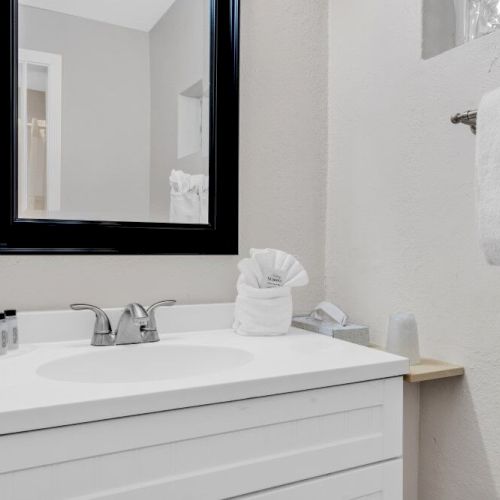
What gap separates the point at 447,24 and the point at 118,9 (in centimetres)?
82

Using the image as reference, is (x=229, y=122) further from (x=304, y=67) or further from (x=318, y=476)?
(x=318, y=476)

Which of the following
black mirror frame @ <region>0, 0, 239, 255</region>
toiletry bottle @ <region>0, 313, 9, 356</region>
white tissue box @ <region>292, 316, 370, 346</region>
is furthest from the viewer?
white tissue box @ <region>292, 316, 370, 346</region>

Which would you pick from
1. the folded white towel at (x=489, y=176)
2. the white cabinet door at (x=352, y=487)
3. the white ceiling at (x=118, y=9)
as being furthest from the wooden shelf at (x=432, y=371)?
the white ceiling at (x=118, y=9)

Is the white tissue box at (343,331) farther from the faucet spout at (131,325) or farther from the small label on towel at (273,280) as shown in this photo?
the faucet spout at (131,325)

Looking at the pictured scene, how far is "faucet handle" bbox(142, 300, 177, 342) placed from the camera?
3.76 ft

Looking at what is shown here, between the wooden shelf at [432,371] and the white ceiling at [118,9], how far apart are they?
106 cm

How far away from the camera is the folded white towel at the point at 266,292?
120cm

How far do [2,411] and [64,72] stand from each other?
826 millimetres

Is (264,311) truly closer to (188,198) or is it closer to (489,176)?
(188,198)

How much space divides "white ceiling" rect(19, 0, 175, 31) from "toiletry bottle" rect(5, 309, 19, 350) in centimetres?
72

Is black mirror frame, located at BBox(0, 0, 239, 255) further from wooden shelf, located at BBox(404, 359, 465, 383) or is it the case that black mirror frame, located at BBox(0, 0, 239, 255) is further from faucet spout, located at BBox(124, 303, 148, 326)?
wooden shelf, located at BBox(404, 359, 465, 383)

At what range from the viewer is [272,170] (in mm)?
1410

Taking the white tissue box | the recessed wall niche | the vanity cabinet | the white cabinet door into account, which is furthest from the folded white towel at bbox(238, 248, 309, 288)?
the recessed wall niche

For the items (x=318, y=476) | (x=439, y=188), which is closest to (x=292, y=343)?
(x=318, y=476)
